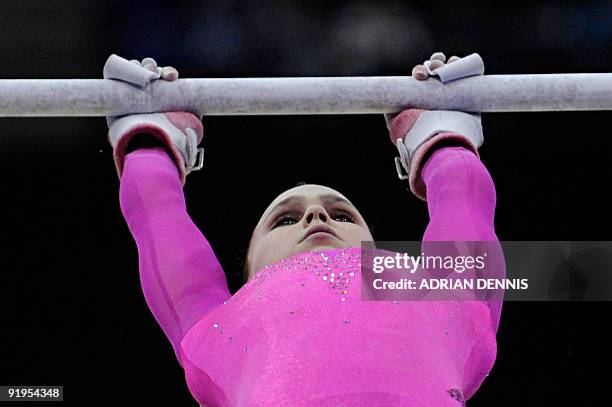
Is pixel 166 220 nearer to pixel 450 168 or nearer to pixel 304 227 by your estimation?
pixel 304 227

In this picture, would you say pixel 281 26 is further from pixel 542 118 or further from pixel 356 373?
pixel 356 373

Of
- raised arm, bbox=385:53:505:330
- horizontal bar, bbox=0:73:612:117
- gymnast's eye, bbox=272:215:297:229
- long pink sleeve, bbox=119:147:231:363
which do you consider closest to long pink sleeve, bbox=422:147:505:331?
raised arm, bbox=385:53:505:330

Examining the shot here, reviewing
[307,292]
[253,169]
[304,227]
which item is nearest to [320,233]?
[304,227]

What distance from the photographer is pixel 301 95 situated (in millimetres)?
1261

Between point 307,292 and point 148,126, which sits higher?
point 148,126

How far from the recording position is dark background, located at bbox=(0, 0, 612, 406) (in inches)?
60.6

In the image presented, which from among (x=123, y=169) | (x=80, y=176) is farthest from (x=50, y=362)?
(x=123, y=169)

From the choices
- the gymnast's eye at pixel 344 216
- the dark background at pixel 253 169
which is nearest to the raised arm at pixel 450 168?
the gymnast's eye at pixel 344 216

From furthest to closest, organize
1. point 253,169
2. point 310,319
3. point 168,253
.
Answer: point 253,169, point 168,253, point 310,319

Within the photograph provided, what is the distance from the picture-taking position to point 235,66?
1565mm

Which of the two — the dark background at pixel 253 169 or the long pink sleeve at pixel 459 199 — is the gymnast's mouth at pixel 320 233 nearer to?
the long pink sleeve at pixel 459 199

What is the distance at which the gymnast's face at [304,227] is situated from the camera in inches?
47.9

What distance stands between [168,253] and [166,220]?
0.18 feet

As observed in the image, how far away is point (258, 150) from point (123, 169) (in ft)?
1.42
